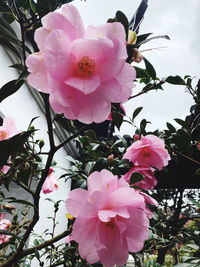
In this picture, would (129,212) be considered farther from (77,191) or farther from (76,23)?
(76,23)

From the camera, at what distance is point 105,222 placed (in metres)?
0.50

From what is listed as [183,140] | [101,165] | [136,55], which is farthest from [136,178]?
[183,140]

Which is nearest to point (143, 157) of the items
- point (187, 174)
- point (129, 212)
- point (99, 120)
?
point (129, 212)

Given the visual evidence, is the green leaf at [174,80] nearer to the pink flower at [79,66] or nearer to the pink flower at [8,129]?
the pink flower at [79,66]

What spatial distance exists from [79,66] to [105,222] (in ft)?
1.06

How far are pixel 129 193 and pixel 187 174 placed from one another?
3096 millimetres

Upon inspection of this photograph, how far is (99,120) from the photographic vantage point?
16.3 inches

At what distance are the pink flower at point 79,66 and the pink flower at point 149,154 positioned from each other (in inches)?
15.7

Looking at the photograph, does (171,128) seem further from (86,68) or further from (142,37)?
(86,68)

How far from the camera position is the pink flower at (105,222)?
18.8 inches

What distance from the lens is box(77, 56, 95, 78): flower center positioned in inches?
16.1

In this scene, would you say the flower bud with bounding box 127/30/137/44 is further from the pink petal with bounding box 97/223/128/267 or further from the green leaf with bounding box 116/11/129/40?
the pink petal with bounding box 97/223/128/267

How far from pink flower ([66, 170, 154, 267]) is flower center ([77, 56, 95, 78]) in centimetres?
22

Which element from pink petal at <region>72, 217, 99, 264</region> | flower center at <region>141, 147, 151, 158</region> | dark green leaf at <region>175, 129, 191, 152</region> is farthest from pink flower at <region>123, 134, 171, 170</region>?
pink petal at <region>72, 217, 99, 264</region>
